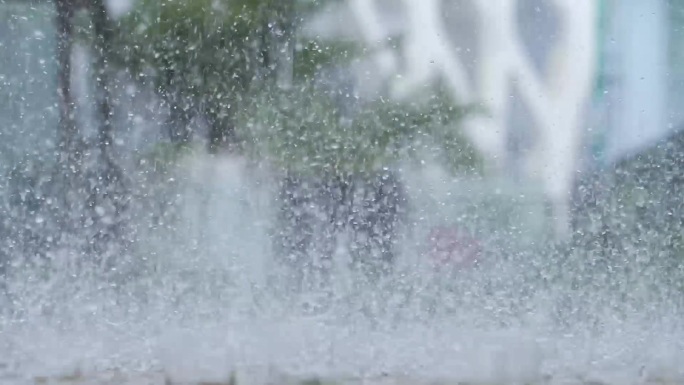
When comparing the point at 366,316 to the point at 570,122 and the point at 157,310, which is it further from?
the point at 570,122

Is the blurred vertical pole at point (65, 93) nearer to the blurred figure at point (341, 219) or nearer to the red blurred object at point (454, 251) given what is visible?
the blurred figure at point (341, 219)

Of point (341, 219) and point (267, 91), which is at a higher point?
point (267, 91)

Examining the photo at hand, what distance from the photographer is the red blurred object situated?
2424mm

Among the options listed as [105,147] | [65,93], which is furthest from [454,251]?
[65,93]

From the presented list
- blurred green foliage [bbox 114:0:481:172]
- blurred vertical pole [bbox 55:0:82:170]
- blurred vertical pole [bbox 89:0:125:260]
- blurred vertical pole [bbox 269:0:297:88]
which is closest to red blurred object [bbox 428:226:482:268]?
blurred green foliage [bbox 114:0:481:172]

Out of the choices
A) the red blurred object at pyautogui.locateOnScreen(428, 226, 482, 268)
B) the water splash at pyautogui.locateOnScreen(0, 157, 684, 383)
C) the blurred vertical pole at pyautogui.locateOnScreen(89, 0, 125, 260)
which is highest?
the blurred vertical pole at pyautogui.locateOnScreen(89, 0, 125, 260)

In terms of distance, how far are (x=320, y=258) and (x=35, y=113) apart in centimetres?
80

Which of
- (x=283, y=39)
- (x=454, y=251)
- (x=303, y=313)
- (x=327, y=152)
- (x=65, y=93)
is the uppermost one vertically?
(x=283, y=39)

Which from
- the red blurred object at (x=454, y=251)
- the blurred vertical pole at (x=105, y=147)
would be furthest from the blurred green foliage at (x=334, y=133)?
the blurred vertical pole at (x=105, y=147)

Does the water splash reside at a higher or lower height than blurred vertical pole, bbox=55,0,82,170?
lower

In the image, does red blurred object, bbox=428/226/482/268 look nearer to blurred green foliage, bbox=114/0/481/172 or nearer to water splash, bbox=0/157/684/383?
water splash, bbox=0/157/684/383

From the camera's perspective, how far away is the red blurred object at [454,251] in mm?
2424

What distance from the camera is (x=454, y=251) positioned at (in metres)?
2.43

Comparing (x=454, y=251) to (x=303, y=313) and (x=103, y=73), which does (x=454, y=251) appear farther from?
(x=103, y=73)
